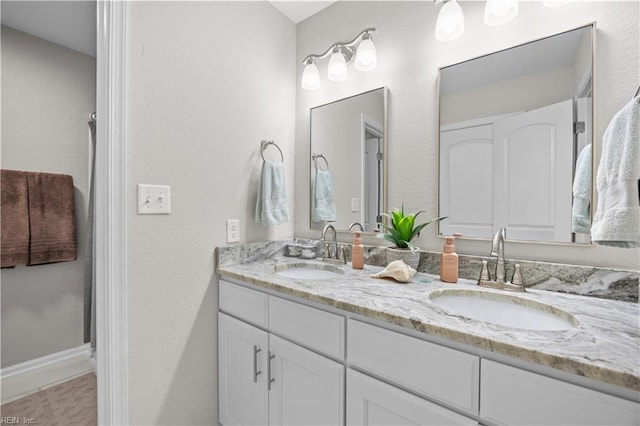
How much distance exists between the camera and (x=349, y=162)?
1.63 m

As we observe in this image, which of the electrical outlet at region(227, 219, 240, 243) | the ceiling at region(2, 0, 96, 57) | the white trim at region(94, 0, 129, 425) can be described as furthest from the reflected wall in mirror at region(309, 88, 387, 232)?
the ceiling at region(2, 0, 96, 57)

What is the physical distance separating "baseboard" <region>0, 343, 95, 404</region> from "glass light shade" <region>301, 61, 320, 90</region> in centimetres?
250

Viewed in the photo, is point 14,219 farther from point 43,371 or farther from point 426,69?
point 426,69

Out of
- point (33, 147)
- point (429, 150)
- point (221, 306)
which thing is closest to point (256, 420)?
point (221, 306)

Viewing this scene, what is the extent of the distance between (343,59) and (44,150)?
214cm

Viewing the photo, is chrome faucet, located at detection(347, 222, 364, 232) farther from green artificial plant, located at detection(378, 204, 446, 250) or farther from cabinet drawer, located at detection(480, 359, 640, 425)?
cabinet drawer, located at detection(480, 359, 640, 425)

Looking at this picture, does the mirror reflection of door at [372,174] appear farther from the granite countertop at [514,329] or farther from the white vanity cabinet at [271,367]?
the white vanity cabinet at [271,367]

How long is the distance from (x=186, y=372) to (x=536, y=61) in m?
1.96

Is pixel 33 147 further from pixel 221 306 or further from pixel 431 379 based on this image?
pixel 431 379

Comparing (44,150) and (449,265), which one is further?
(44,150)

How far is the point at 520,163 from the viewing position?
1.11 metres

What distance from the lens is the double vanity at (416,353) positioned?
1.91ft

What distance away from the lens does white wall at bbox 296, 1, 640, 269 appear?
0.94 meters

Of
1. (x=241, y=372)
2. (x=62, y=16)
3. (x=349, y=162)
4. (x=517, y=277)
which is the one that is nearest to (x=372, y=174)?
(x=349, y=162)
